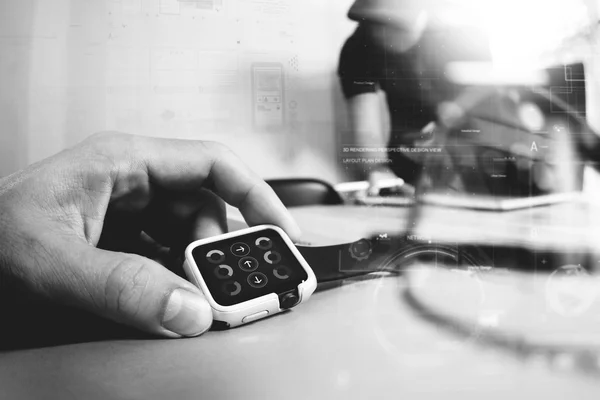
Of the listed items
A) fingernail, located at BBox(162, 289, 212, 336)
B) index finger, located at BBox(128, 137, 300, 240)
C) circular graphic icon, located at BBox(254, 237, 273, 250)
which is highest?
index finger, located at BBox(128, 137, 300, 240)

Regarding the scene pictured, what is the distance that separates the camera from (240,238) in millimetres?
383

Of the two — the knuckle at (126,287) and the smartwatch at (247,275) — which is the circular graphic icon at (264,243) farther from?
the knuckle at (126,287)

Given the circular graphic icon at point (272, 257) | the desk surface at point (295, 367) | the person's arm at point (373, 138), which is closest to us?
the desk surface at point (295, 367)

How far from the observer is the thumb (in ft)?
0.94

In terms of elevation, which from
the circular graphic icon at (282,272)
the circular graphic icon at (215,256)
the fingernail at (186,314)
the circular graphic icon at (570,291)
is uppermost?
the circular graphic icon at (215,256)

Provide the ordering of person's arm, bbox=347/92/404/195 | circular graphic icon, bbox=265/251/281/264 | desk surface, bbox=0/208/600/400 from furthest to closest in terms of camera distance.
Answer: person's arm, bbox=347/92/404/195
circular graphic icon, bbox=265/251/281/264
desk surface, bbox=0/208/600/400

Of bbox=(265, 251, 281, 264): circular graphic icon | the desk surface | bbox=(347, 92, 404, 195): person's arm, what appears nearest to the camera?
the desk surface

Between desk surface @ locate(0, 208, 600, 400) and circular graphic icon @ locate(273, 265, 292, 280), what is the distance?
3cm

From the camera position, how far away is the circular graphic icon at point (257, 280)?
0.34 meters

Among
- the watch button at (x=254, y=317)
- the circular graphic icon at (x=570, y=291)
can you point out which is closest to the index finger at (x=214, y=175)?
the watch button at (x=254, y=317)

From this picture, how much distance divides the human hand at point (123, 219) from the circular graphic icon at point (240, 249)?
0.05 m

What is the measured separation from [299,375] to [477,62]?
15.9 inches

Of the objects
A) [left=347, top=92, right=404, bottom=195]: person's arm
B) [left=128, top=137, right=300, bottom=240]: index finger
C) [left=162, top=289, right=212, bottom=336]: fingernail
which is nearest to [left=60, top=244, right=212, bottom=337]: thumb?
[left=162, top=289, right=212, bottom=336]: fingernail

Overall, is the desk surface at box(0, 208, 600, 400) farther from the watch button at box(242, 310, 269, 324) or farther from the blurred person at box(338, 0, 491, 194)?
the blurred person at box(338, 0, 491, 194)
